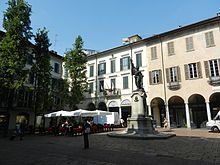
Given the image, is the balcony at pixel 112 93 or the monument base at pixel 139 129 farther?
the balcony at pixel 112 93

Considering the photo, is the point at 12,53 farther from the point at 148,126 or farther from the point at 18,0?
the point at 148,126

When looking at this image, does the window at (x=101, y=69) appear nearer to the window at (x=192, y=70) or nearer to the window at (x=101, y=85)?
the window at (x=101, y=85)

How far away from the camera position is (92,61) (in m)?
34.9

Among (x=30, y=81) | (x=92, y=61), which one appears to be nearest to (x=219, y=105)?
(x=92, y=61)

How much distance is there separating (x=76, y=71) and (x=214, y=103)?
19.3 meters

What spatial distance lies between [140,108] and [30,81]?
1931 centimetres

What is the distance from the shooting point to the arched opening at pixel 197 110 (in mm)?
24375

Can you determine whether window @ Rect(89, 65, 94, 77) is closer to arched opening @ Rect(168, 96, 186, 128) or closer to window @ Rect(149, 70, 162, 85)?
window @ Rect(149, 70, 162, 85)

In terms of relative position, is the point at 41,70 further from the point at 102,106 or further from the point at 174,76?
the point at 174,76

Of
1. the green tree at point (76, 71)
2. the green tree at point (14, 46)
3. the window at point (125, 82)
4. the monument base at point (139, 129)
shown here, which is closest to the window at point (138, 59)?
the window at point (125, 82)

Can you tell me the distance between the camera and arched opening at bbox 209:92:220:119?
924 inches

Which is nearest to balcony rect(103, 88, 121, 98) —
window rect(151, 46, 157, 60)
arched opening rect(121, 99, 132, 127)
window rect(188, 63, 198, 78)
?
arched opening rect(121, 99, 132, 127)

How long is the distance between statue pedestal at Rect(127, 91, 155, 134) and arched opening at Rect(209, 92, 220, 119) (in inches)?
494

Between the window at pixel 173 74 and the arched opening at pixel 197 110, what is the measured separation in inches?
124
